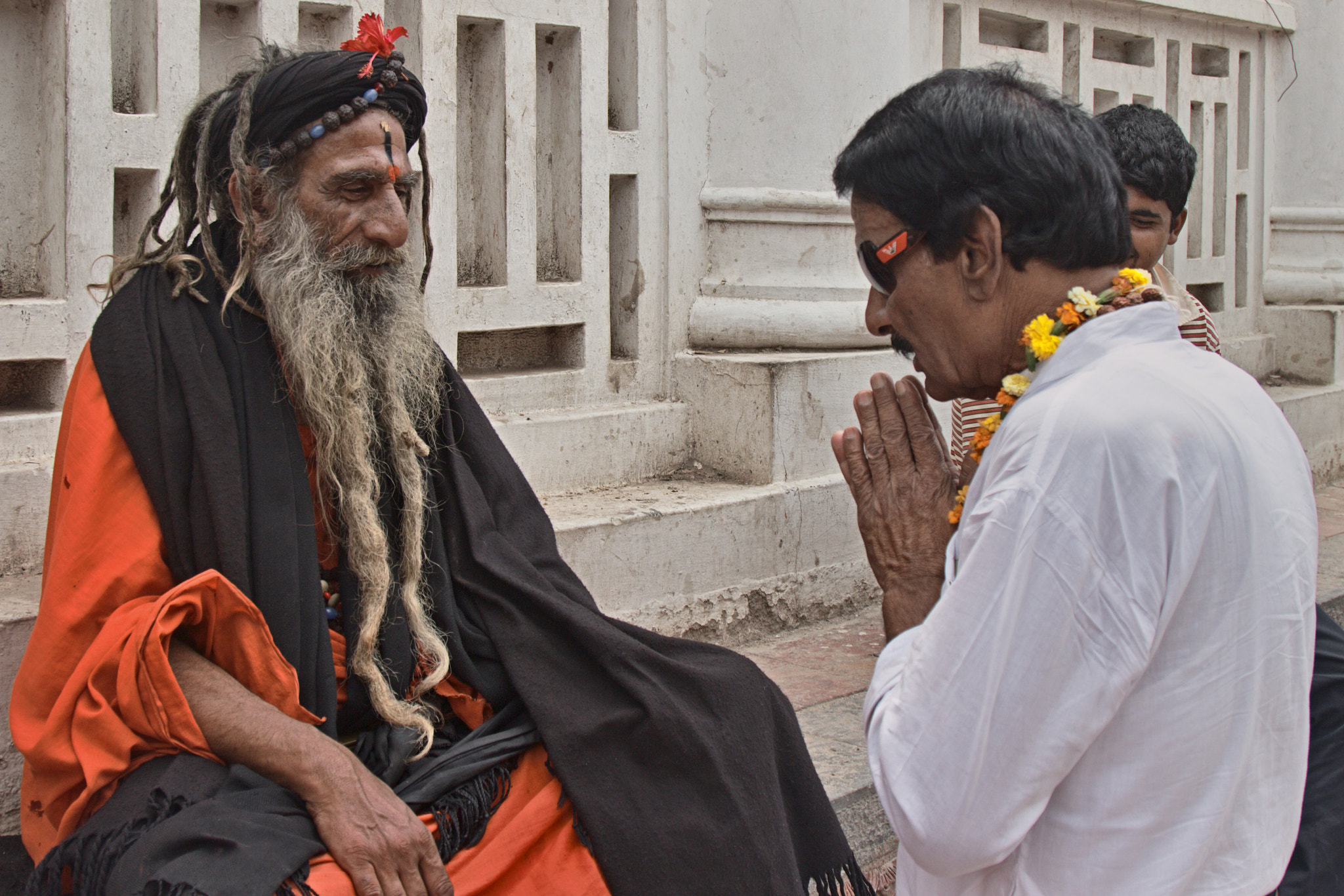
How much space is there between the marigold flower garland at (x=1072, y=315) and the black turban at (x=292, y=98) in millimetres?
1790

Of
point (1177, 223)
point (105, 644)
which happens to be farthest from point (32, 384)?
point (1177, 223)

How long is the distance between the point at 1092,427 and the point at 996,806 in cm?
44

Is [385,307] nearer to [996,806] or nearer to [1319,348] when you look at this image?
[996,806]

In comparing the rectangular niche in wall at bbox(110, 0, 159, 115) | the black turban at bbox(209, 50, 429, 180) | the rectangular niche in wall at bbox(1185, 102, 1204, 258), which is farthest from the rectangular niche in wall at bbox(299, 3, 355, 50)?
the rectangular niche in wall at bbox(1185, 102, 1204, 258)

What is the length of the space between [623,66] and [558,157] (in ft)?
1.44

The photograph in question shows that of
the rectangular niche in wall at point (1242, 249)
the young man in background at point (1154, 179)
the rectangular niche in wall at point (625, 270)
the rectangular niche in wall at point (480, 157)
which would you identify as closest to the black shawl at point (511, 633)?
the young man in background at point (1154, 179)

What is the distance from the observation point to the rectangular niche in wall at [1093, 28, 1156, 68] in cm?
679

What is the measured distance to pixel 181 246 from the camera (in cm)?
271

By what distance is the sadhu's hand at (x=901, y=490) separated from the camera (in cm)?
171

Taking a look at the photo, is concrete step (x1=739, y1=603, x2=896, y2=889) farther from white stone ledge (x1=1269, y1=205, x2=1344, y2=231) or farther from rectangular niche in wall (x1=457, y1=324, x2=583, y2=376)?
white stone ledge (x1=1269, y1=205, x2=1344, y2=231)

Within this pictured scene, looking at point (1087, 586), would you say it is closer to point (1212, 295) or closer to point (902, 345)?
point (902, 345)

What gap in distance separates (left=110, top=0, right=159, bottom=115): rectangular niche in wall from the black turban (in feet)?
2.53

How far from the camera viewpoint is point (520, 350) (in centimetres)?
452

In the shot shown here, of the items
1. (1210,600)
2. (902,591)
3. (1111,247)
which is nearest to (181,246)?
(902,591)
